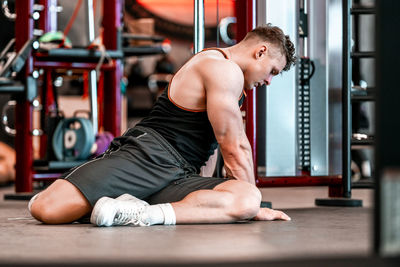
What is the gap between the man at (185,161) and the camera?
286 cm

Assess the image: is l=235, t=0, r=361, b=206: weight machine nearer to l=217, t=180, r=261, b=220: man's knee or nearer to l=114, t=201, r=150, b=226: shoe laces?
l=217, t=180, r=261, b=220: man's knee

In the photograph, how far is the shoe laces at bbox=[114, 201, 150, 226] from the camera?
9.04ft

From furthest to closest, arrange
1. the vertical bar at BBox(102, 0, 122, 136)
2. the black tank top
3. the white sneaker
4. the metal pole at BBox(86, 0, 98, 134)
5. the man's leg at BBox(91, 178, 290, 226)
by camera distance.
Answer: the vertical bar at BBox(102, 0, 122, 136) < the metal pole at BBox(86, 0, 98, 134) < the black tank top < the man's leg at BBox(91, 178, 290, 226) < the white sneaker

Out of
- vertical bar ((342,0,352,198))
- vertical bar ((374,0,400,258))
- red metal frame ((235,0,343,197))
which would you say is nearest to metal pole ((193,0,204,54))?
red metal frame ((235,0,343,197))

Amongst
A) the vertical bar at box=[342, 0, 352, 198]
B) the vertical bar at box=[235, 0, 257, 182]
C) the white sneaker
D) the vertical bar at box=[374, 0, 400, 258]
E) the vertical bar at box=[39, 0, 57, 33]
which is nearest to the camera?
the vertical bar at box=[374, 0, 400, 258]

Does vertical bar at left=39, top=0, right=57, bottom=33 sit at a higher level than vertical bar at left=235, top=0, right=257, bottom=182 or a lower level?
higher

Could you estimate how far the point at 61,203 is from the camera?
113 inches

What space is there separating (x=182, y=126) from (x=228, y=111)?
30cm

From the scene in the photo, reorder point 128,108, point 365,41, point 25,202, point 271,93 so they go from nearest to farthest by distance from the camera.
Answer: point 271,93, point 25,202, point 365,41, point 128,108

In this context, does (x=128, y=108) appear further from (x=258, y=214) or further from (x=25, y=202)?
(x=258, y=214)

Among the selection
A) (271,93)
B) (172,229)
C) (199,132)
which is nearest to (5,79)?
(271,93)

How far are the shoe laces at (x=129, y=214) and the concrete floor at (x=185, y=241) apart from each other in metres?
0.05

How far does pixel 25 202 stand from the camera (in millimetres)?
4723

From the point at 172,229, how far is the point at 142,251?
0.67 metres
